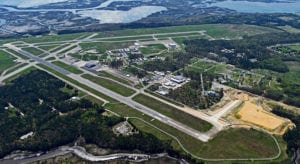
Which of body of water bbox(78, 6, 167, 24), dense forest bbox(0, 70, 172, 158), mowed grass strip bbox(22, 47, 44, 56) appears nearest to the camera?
dense forest bbox(0, 70, 172, 158)

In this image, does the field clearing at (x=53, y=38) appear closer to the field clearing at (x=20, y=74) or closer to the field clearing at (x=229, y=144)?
the field clearing at (x=20, y=74)

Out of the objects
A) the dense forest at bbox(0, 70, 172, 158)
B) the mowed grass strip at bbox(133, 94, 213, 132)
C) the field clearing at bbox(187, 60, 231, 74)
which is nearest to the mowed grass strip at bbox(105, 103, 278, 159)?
the mowed grass strip at bbox(133, 94, 213, 132)

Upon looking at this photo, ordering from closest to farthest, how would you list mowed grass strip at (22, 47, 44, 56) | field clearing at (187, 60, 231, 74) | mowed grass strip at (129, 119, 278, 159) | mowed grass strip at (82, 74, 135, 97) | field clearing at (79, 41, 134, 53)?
mowed grass strip at (129, 119, 278, 159) → mowed grass strip at (82, 74, 135, 97) → field clearing at (187, 60, 231, 74) → mowed grass strip at (22, 47, 44, 56) → field clearing at (79, 41, 134, 53)

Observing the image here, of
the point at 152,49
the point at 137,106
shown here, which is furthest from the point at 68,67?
the point at 137,106

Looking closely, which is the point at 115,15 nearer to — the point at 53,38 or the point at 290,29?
the point at 53,38

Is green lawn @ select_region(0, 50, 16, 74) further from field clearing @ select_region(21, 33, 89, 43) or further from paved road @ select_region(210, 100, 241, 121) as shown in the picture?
paved road @ select_region(210, 100, 241, 121)

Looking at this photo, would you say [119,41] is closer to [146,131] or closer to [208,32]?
[208,32]

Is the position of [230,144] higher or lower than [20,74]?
lower
